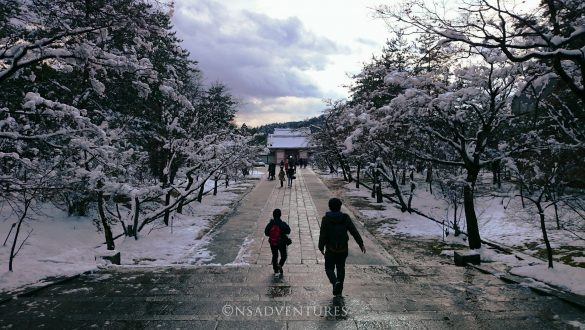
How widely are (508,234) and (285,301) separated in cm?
1113

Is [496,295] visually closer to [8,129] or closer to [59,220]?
[8,129]

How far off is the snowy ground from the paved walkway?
1031mm

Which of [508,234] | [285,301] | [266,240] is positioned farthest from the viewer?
[508,234]

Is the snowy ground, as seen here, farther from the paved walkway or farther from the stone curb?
the stone curb

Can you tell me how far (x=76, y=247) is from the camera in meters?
11.8

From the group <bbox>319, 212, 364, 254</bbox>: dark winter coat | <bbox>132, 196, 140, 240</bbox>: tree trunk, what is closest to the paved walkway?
<bbox>319, 212, 364, 254</bbox>: dark winter coat

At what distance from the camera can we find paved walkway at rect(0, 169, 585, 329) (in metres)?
5.07

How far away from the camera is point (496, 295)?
6379 mm

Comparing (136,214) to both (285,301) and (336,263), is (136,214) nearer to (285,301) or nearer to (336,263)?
(285,301)

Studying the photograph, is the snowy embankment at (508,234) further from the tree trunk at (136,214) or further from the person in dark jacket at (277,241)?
the tree trunk at (136,214)

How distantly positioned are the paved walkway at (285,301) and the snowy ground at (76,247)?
1.03 metres

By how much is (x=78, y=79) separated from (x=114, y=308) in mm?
6321

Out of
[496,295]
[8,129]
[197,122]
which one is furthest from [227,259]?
[197,122]

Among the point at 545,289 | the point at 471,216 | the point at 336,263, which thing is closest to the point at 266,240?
the point at 471,216
